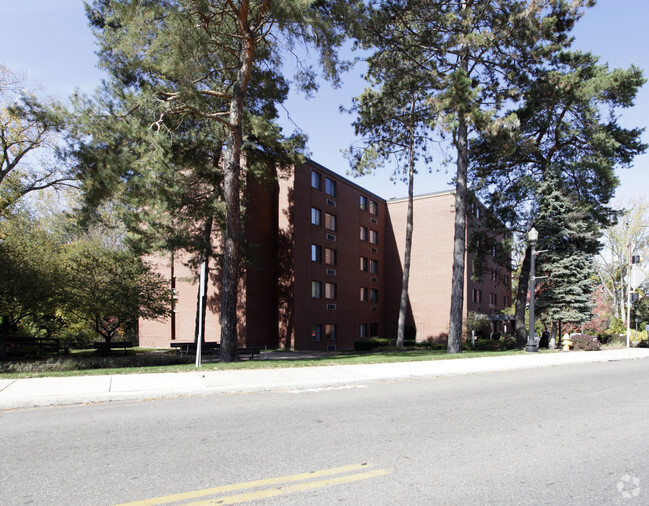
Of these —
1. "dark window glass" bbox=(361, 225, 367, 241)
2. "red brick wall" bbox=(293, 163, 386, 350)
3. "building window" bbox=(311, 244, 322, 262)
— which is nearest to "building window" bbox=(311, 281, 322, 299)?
"red brick wall" bbox=(293, 163, 386, 350)

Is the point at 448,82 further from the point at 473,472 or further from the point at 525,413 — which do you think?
the point at 473,472

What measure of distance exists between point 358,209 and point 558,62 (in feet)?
63.0

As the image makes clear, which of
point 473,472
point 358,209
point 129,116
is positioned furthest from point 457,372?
point 358,209

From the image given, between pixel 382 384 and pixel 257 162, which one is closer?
pixel 382 384

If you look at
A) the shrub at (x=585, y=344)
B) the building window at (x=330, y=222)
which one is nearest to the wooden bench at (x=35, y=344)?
the building window at (x=330, y=222)

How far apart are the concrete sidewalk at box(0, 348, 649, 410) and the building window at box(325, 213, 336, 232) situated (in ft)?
69.7

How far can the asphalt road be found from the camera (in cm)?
389

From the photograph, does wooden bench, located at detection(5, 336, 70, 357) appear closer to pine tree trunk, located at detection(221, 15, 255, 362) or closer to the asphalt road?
pine tree trunk, located at detection(221, 15, 255, 362)

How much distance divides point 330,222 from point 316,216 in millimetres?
2065

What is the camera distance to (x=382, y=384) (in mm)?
10398

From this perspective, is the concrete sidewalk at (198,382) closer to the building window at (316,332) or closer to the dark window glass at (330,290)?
the building window at (316,332)

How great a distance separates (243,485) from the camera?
402 cm

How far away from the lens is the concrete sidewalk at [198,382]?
8.05 m

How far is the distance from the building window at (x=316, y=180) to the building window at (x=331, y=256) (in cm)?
474
